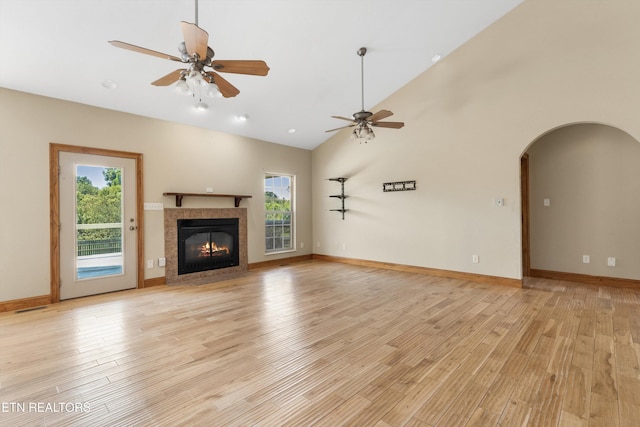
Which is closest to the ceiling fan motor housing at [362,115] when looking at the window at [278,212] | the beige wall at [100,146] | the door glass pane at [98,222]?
the beige wall at [100,146]

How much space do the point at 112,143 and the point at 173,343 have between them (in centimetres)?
353

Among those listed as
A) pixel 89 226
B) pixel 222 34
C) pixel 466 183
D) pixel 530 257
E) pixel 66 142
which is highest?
pixel 222 34

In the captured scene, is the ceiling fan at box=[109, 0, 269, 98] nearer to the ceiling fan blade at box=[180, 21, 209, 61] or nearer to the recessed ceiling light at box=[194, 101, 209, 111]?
the ceiling fan blade at box=[180, 21, 209, 61]

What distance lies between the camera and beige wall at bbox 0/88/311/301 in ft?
12.5

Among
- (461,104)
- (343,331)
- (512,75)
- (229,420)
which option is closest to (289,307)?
(343,331)

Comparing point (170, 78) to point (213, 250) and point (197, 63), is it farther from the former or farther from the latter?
point (213, 250)

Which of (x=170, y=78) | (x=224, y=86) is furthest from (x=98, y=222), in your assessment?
(x=224, y=86)

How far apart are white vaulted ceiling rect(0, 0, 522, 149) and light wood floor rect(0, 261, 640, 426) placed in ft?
9.99

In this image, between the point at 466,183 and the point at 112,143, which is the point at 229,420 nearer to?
the point at 112,143

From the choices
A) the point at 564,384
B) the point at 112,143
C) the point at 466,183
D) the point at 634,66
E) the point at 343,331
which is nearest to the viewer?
the point at 564,384

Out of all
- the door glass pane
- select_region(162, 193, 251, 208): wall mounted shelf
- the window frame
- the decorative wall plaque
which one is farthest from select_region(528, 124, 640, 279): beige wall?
the door glass pane

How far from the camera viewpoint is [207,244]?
18.9 feet

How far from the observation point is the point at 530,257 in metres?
5.54

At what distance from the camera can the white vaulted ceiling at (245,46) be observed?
3061 mm
